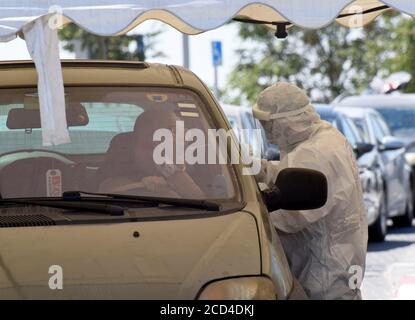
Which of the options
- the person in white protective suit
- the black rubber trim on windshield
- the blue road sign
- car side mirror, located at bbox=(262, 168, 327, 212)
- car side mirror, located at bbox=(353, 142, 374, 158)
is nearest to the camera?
car side mirror, located at bbox=(262, 168, 327, 212)

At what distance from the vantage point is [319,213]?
22.5ft

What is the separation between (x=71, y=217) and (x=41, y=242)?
30 centimetres

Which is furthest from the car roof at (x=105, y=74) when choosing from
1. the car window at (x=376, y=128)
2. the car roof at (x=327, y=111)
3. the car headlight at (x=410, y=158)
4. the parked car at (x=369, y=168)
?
the car headlight at (x=410, y=158)

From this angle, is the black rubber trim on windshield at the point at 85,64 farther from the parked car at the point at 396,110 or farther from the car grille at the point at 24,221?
the parked car at the point at 396,110

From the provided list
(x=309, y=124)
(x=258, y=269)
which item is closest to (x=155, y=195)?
(x=258, y=269)

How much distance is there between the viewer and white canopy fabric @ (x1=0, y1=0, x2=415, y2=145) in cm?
612

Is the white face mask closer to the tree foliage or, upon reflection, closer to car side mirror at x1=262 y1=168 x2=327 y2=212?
car side mirror at x1=262 y1=168 x2=327 y2=212

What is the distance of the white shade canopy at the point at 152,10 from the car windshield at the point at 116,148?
13.8 inches

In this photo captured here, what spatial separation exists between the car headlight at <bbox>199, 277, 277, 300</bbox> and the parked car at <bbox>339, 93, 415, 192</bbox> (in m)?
17.8

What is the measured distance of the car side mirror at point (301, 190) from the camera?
237 inches

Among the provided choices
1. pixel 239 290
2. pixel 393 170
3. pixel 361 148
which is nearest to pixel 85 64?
pixel 239 290

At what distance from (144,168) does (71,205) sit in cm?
53

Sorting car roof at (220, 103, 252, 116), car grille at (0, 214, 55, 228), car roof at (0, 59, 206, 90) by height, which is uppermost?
car roof at (0, 59, 206, 90)

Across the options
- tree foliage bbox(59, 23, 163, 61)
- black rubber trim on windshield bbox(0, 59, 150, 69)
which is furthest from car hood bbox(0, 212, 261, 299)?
tree foliage bbox(59, 23, 163, 61)
